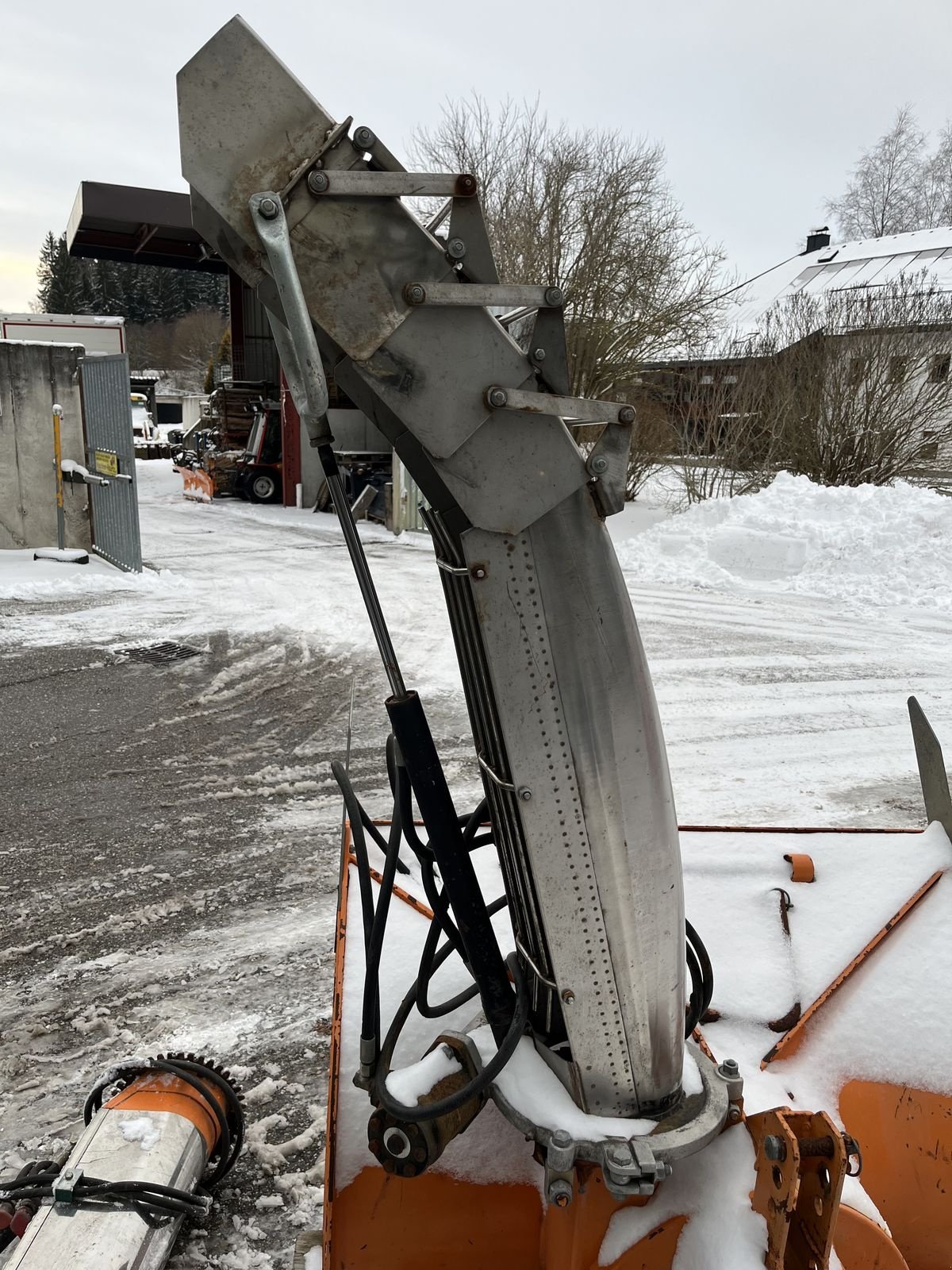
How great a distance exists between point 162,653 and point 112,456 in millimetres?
3926

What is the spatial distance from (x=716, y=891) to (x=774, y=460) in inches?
Answer: 572

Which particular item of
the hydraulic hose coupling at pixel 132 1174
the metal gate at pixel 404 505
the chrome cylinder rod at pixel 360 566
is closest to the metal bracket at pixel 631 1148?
the chrome cylinder rod at pixel 360 566

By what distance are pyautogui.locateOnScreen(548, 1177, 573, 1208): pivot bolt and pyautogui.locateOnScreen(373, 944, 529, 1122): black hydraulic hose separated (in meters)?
0.21

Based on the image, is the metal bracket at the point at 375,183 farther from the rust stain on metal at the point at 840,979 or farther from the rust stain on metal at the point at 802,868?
the rust stain on metal at the point at 802,868

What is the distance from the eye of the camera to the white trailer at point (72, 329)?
63.4ft

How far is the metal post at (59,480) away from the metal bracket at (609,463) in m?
11.1

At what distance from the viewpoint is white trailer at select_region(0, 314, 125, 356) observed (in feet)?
63.4

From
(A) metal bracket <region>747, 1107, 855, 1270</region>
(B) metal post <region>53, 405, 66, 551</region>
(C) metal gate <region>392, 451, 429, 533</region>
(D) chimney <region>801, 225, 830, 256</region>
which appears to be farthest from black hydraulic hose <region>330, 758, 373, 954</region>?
(D) chimney <region>801, 225, 830, 256</region>

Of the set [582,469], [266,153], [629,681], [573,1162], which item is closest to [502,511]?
[582,469]

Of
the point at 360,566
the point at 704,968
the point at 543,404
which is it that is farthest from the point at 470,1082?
the point at 543,404

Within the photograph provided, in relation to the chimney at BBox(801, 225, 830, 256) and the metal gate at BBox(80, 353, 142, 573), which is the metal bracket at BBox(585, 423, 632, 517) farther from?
the chimney at BBox(801, 225, 830, 256)

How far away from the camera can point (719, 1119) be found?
178 cm

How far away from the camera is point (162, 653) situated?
8195 mm

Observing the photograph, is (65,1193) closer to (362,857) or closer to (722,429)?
(362,857)
